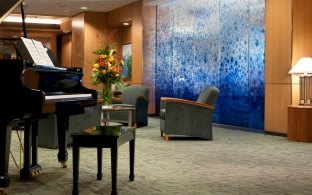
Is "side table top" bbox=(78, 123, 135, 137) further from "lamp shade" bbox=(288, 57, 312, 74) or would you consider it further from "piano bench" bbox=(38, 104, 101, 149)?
"lamp shade" bbox=(288, 57, 312, 74)

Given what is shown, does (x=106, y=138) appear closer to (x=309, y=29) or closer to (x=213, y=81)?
(x=309, y=29)

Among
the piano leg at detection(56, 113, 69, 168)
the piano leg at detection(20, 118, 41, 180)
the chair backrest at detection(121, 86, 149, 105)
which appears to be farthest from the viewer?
the chair backrest at detection(121, 86, 149, 105)

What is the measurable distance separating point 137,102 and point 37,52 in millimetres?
6007

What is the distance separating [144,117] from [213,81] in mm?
1899

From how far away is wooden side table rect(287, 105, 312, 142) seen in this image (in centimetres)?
790

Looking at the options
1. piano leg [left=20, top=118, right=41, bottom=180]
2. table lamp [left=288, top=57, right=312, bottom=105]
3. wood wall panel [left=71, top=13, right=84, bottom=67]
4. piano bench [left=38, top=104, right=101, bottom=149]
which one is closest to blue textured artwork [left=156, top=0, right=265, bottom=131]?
table lamp [left=288, top=57, right=312, bottom=105]

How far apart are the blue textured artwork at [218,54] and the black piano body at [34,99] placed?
532 centimetres

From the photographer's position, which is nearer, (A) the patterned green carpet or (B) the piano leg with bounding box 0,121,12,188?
(B) the piano leg with bounding box 0,121,12,188

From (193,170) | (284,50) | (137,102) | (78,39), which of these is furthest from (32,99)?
(78,39)

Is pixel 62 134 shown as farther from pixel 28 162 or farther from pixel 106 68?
pixel 106 68

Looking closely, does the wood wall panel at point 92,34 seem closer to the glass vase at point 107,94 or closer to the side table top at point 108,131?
the glass vase at point 107,94

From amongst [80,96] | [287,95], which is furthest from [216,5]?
[80,96]

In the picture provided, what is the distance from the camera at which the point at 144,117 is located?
1067cm

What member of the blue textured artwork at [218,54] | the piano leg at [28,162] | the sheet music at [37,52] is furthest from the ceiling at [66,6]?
the piano leg at [28,162]
